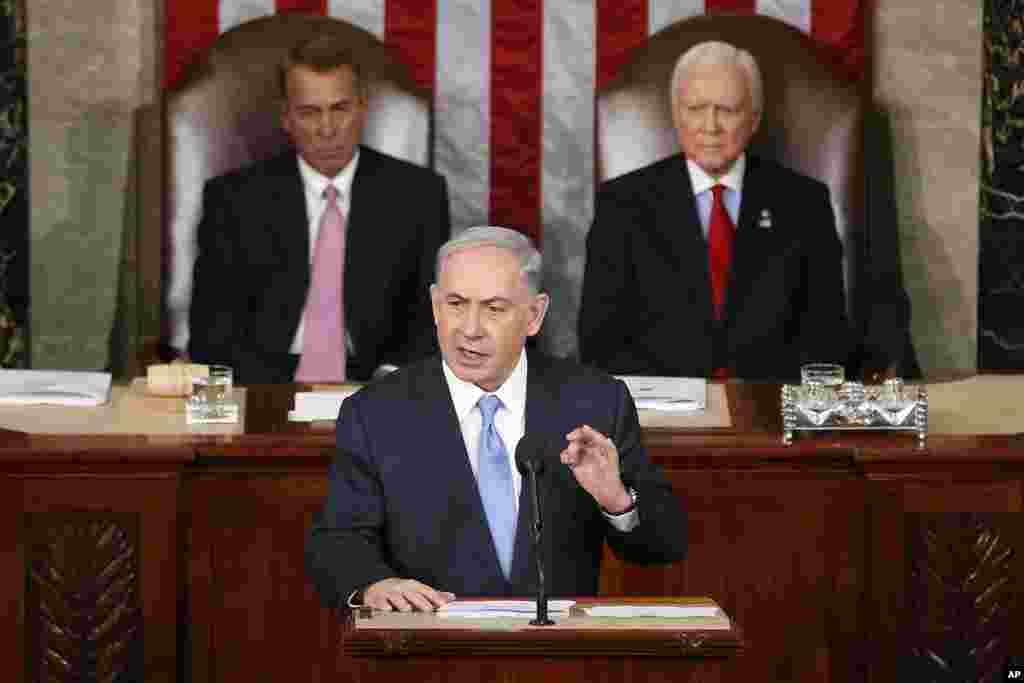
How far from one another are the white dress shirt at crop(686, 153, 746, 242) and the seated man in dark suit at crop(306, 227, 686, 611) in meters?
2.37

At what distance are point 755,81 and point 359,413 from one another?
2.61 meters

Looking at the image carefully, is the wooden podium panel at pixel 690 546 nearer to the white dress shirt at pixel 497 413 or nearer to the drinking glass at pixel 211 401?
the drinking glass at pixel 211 401

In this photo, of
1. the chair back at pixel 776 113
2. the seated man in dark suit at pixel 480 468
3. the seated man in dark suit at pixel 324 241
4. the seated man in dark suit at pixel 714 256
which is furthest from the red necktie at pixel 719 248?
the seated man in dark suit at pixel 480 468

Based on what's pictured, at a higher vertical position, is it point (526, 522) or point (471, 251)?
point (471, 251)

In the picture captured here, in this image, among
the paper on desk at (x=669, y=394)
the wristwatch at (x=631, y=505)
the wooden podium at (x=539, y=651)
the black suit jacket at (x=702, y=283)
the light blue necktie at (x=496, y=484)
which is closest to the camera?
the wooden podium at (x=539, y=651)

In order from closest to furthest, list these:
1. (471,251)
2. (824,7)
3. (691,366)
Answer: (471,251)
(691,366)
(824,7)

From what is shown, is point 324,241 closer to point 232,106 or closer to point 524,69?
point 232,106

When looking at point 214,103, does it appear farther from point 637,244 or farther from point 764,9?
point 764,9

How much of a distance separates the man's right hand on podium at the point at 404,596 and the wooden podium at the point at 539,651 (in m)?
0.16

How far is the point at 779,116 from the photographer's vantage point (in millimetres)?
5953

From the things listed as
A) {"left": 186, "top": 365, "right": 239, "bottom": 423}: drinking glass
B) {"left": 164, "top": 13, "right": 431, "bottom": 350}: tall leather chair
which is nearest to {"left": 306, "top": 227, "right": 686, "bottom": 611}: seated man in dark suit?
{"left": 186, "top": 365, "right": 239, "bottom": 423}: drinking glass

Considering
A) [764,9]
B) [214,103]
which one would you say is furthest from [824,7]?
[214,103]

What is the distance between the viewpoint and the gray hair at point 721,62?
224 inches

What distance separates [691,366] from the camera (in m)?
5.57
